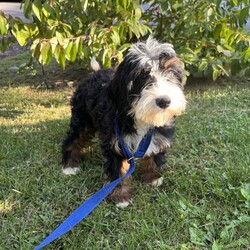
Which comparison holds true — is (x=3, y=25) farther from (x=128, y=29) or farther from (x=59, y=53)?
(x=128, y=29)

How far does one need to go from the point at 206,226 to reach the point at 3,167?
214 centimetres

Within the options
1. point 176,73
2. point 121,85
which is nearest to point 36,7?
point 121,85

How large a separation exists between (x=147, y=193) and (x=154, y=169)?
9.1 inches

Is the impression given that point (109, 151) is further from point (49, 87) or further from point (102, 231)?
point (49, 87)

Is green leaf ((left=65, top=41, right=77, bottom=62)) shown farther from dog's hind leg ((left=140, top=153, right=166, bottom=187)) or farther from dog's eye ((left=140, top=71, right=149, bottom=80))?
dog's eye ((left=140, top=71, right=149, bottom=80))

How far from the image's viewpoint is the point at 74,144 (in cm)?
370

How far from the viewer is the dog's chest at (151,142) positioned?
303 cm

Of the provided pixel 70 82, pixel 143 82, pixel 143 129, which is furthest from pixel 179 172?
pixel 70 82

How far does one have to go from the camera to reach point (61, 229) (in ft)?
7.70

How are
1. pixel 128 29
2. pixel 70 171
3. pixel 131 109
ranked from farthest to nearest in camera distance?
pixel 128 29
pixel 70 171
pixel 131 109

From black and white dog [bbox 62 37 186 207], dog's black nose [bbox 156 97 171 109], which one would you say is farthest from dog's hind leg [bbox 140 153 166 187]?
dog's black nose [bbox 156 97 171 109]

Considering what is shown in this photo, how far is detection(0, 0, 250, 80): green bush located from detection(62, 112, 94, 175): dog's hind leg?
0.71m

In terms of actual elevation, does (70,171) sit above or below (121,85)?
below

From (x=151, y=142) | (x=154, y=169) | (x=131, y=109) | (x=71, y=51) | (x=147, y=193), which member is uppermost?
(x=131, y=109)
